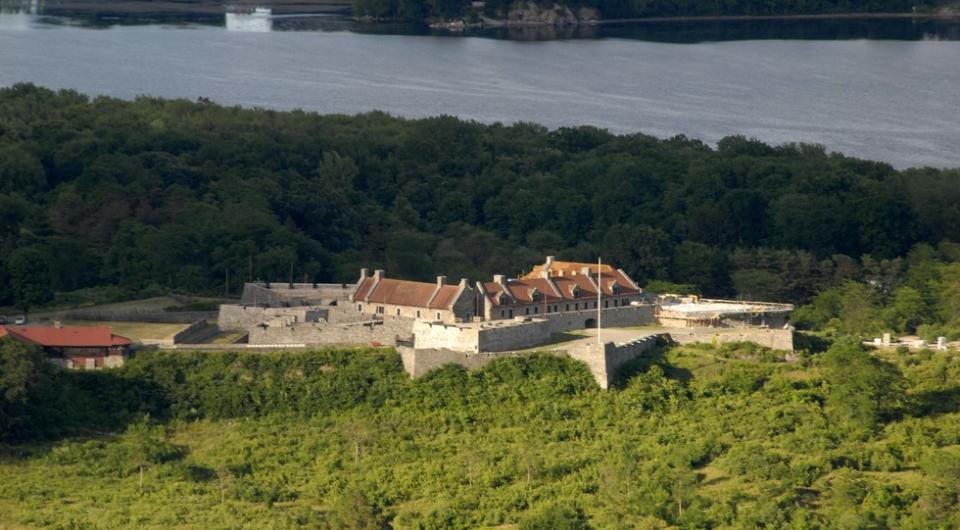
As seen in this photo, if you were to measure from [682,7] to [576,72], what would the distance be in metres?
41.3

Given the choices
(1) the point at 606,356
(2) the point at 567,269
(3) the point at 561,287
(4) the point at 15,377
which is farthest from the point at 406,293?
(4) the point at 15,377

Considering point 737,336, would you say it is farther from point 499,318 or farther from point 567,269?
point 567,269

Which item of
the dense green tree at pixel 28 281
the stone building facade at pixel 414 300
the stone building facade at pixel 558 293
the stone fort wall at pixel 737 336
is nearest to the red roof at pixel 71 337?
the dense green tree at pixel 28 281

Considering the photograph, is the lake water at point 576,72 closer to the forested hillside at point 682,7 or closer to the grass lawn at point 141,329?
the forested hillside at point 682,7

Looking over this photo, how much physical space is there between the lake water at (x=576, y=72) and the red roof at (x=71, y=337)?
2374 inches

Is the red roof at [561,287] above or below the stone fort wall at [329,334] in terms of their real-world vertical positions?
above

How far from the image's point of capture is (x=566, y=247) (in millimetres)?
93188

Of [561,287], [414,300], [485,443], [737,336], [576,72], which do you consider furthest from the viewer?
[576,72]

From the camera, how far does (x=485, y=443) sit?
58906 mm

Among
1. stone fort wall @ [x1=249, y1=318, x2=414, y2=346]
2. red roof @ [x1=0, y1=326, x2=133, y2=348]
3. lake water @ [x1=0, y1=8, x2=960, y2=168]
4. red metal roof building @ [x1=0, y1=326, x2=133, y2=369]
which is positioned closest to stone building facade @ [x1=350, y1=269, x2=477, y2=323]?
stone fort wall @ [x1=249, y1=318, x2=414, y2=346]

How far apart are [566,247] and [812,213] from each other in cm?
1034

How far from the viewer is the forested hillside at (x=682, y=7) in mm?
184375

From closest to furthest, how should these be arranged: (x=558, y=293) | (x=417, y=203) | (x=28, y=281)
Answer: (x=558, y=293)
(x=28, y=281)
(x=417, y=203)

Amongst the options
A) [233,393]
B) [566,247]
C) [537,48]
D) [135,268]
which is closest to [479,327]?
[233,393]
